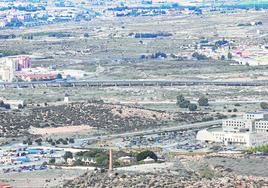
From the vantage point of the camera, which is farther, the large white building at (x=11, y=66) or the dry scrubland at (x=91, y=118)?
the large white building at (x=11, y=66)

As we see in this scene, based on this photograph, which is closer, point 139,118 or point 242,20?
point 139,118

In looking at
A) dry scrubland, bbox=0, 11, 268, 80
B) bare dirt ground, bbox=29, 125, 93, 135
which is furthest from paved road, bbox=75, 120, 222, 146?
dry scrubland, bbox=0, 11, 268, 80

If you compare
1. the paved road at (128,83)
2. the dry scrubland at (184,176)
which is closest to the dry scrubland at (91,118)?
the dry scrubland at (184,176)

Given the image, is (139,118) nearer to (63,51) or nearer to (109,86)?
(109,86)

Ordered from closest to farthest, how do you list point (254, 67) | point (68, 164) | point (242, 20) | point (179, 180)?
point (179, 180)
point (68, 164)
point (254, 67)
point (242, 20)

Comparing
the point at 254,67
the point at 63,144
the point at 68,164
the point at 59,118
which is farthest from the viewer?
the point at 254,67

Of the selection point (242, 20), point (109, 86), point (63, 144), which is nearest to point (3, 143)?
point (63, 144)

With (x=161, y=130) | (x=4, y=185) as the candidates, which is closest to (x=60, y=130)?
(x=161, y=130)

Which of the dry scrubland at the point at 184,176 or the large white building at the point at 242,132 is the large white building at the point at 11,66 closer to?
the large white building at the point at 242,132

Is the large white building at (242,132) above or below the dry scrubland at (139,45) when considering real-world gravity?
above
